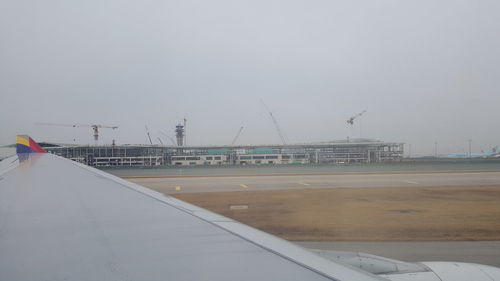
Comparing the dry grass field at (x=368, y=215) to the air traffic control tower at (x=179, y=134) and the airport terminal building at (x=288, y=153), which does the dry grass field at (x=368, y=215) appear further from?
the air traffic control tower at (x=179, y=134)

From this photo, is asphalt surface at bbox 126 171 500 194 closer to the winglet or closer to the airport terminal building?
the airport terminal building

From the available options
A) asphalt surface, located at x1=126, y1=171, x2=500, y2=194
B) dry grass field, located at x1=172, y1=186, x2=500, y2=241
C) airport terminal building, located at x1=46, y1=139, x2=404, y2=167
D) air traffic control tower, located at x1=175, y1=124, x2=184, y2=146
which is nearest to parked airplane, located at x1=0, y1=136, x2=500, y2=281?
dry grass field, located at x1=172, y1=186, x2=500, y2=241

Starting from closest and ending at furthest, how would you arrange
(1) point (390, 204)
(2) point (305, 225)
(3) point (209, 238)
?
(3) point (209, 238) → (2) point (305, 225) → (1) point (390, 204)

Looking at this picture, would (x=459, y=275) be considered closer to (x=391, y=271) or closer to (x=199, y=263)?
(x=391, y=271)

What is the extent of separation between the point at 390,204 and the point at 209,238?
11621 millimetres

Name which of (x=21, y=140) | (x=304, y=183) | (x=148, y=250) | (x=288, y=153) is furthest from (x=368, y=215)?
(x=288, y=153)

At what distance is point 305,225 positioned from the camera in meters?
8.70

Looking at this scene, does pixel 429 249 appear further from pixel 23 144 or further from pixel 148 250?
pixel 23 144

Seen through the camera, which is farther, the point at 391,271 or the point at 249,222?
the point at 249,222

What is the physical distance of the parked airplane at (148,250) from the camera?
1.34 metres

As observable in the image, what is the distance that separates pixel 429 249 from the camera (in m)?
6.40

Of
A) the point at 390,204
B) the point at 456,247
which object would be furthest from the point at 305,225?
the point at 390,204

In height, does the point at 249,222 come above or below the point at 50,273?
below

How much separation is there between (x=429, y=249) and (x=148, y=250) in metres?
6.27
